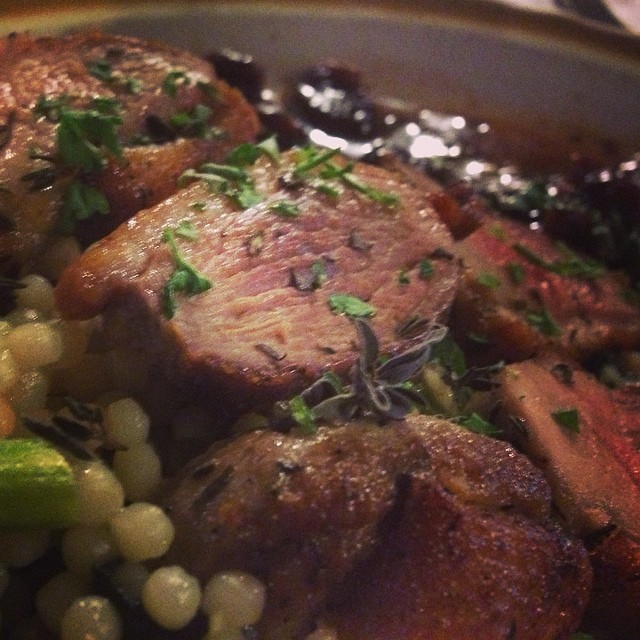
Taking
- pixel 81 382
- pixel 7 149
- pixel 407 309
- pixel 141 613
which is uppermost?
pixel 7 149

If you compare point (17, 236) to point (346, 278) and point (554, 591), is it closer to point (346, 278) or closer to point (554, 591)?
point (346, 278)

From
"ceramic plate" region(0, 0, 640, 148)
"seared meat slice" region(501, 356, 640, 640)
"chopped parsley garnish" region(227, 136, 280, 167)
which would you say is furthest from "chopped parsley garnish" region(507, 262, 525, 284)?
"ceramic plate" region(0, 0, 640, 148)

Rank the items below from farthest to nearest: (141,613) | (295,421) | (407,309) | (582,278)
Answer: (582,278) < (407,309) < (295,421) < (141,613)

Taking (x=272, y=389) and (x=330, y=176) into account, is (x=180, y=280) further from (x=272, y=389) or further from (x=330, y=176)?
(x=330, y=176)

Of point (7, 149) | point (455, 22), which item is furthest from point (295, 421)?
point (455, 22)

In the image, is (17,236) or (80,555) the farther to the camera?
(17,236)

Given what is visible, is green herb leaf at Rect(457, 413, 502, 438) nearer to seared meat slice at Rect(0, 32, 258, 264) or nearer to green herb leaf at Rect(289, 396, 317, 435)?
green herb leaf at Rect(289, 396, 317, 435)

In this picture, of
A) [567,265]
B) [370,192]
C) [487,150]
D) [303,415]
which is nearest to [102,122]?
[370,192]

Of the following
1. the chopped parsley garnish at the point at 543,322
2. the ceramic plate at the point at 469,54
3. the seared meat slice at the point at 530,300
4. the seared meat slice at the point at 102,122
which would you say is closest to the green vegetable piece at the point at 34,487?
the seared meat slice at the point at 102,122
